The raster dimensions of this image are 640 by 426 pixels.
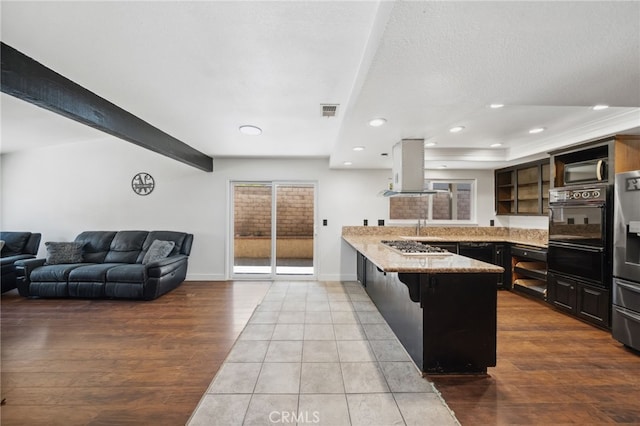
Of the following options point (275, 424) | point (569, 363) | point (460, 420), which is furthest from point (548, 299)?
point (275, 424)

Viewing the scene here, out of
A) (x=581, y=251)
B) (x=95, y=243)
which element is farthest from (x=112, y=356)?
(x=581, y=251)

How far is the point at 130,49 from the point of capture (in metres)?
1.86

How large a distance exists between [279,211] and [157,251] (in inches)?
94.4

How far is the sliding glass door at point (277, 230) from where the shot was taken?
6039 mm

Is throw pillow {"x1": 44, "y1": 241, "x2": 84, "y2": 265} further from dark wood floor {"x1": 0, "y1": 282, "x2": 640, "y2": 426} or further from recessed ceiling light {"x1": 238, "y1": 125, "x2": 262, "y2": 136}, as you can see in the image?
recessed ceiling light {"x1": 238, "y1": 125, "x2": 262, "y2": 136}

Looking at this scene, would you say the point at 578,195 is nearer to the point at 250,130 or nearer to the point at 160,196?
the point at 250,130

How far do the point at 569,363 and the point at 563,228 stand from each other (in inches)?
70.7

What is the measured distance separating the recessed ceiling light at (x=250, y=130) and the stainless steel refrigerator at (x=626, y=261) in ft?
12.4

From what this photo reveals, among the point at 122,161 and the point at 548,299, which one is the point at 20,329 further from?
the point at 548,299

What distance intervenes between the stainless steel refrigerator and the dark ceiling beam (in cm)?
Answer: 489

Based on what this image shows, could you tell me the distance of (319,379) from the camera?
2.15 metres

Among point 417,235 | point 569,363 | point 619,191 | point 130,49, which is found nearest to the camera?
point 130,49

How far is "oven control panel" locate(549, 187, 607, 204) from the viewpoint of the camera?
3.09 metres

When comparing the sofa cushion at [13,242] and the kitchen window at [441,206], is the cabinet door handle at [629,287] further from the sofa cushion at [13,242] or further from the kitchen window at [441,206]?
the sofa cushion at [13,242]
